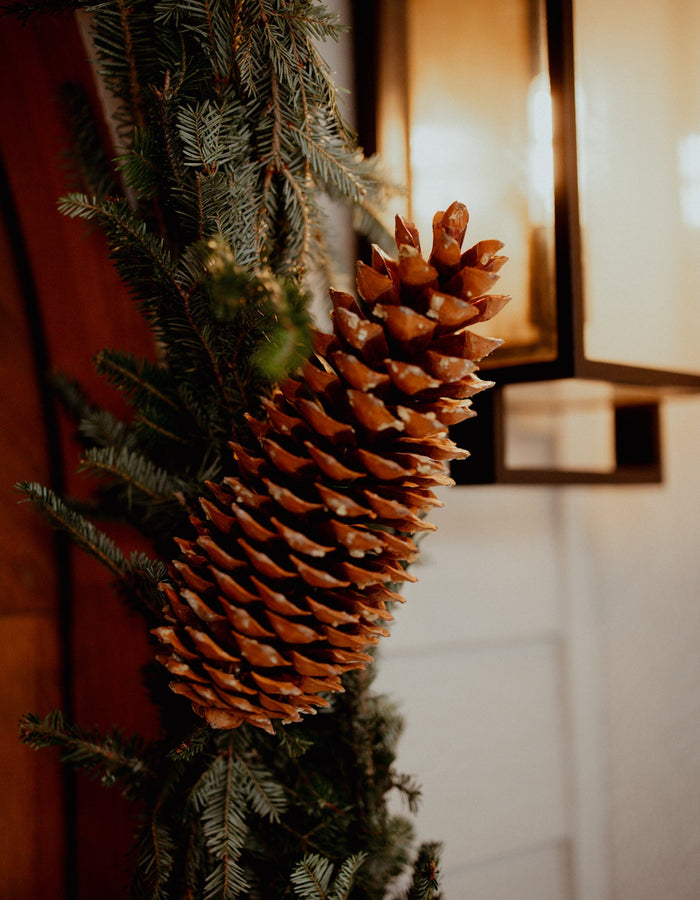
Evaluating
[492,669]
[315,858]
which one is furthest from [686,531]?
[315,858]

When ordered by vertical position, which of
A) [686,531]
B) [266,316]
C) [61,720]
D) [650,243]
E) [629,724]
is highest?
[650,243]

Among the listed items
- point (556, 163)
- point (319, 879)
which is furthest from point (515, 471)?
point (319, 879)

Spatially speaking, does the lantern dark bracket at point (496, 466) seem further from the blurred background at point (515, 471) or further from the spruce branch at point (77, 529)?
the spruce branch at point (77, 529)

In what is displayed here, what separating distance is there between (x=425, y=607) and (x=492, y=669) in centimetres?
12

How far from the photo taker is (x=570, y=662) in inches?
33.5

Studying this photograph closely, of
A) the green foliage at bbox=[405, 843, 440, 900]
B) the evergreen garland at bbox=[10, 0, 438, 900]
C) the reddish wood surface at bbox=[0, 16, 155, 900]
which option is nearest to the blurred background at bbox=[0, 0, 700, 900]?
the reddish wood surface at bbox=[0, 16, 155, 900]

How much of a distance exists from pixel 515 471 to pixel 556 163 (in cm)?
26

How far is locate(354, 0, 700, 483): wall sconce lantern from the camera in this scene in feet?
1.97

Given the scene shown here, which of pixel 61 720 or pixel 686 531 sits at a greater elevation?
pixel 686 531

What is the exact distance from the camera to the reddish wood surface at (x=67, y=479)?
1.89 feet

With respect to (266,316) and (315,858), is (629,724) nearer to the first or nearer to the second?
(315,858)

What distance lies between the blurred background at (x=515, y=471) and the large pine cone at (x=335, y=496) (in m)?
0.25

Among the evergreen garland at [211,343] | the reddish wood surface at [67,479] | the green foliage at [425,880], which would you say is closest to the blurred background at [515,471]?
the reddish wood surface at [67,479]

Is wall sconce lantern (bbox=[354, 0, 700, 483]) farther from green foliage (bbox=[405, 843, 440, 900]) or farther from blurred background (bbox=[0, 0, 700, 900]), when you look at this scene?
green foliage (bbox=[405, 843, 440, 900])
